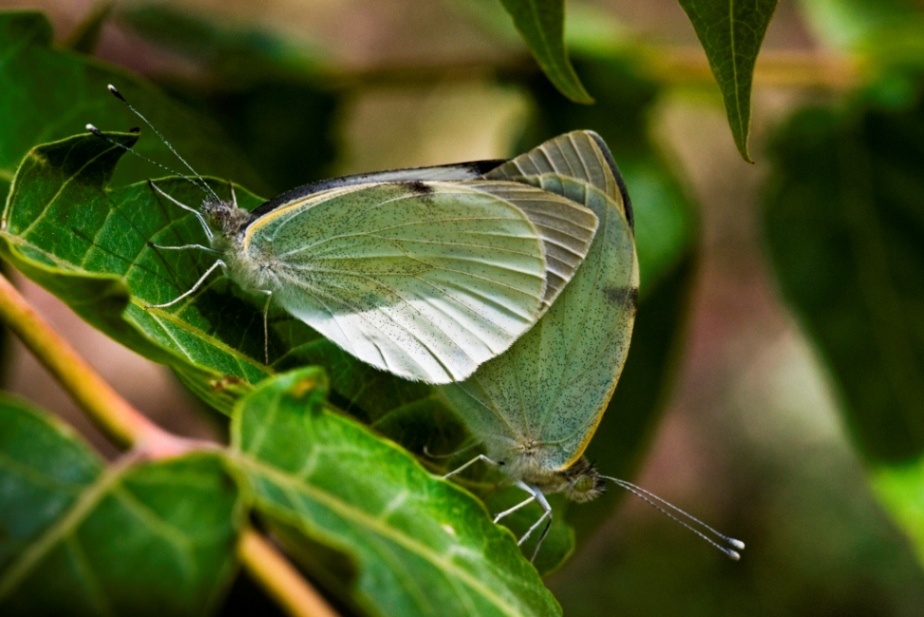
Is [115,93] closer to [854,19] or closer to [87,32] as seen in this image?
[87,32]

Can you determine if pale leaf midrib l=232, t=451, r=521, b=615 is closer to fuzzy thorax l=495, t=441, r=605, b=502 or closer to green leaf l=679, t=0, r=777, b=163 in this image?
green leaf l=679, t=0, r=777, b=163

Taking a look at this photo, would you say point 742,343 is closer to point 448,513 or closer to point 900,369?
point 900,369

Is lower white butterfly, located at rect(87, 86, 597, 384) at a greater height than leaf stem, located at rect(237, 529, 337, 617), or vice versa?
lower white butterfly, located at rect(87, 86, 597, 384)

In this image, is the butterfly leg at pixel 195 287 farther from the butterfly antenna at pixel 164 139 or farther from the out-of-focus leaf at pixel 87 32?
the out-of-focus leaf at pixel 87 32

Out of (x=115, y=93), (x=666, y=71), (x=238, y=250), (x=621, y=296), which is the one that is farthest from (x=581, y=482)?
(x=666, y=71)

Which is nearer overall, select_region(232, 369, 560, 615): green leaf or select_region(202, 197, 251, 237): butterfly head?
select_region(232, 369, 560, 615): green leaf

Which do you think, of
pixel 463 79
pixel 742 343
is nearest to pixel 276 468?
pixel 463 79

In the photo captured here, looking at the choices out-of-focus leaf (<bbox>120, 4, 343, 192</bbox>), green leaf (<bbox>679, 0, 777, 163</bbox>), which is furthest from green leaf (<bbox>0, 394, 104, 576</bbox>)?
out-of-focus leaf (<bbox>120, 4, 343, 192</bbox>)
